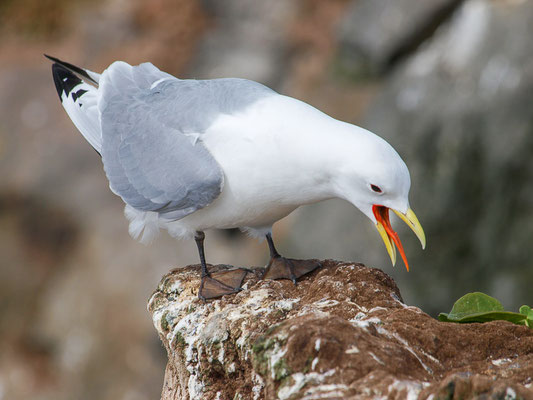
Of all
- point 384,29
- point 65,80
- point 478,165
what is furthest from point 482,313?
point 384,29

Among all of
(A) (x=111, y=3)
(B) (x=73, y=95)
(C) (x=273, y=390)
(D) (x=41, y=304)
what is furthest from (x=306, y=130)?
(A) (x=111, y=3)

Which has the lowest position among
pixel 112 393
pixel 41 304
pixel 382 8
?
pixel 112 393

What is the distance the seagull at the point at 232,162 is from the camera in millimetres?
3330

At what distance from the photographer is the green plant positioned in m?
3.11

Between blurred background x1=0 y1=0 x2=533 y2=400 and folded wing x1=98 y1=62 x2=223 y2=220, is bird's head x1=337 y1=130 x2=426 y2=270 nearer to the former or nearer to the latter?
folded wing x1=98 y1=62 x2=223 y2=220

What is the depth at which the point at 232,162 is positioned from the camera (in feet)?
11.9

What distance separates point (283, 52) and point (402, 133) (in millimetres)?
4417

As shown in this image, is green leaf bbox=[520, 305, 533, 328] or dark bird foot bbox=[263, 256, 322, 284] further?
dark bird foot bbox=[263, 256, 322, 284]

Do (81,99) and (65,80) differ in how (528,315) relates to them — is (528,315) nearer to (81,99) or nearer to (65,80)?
(81,99)

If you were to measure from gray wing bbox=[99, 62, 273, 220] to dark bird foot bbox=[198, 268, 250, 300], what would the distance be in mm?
376

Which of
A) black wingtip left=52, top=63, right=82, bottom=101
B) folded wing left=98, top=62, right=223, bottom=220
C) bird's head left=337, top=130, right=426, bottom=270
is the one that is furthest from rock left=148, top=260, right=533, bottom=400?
black wingtip left=52, top=63, right=82, bottom=101

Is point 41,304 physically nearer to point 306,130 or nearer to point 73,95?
point 73,95

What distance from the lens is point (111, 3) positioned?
1255 centimetres

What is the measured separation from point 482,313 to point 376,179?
72 cm
